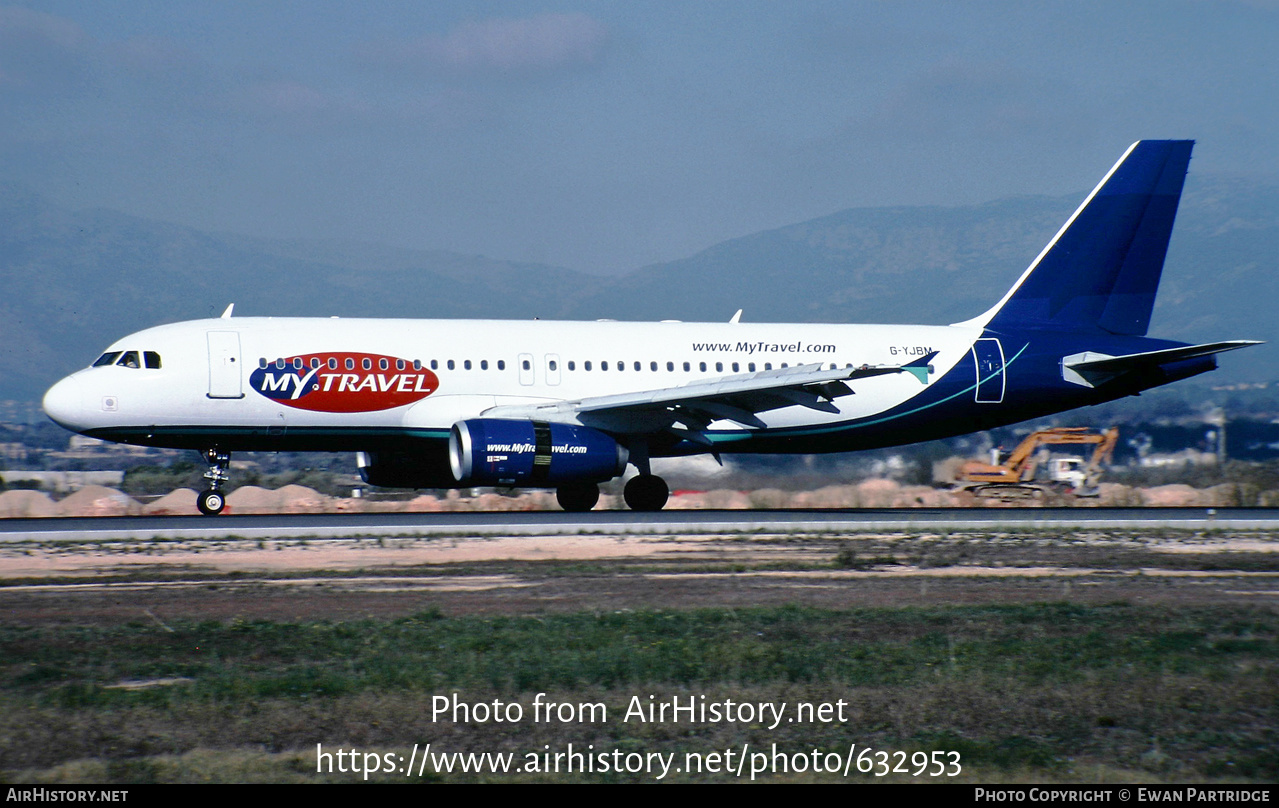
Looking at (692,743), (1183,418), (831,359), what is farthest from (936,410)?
(1183,418)

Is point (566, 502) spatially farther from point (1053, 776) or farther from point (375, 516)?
point (1053, 776)

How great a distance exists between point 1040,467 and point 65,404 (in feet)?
99.7

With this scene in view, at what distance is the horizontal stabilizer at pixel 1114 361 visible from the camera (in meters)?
25.6

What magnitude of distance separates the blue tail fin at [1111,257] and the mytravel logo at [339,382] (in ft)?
41.4

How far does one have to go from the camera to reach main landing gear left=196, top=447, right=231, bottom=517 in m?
22.6

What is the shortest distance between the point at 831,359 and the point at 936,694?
702 inches

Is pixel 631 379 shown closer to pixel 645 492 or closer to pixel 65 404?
pixel 645 492

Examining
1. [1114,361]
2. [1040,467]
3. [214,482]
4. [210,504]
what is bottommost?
[1040,467]

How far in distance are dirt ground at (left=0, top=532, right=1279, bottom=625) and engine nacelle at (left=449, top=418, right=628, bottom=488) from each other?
2.77 m

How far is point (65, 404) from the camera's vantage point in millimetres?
21562

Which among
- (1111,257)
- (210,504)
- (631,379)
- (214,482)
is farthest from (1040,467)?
(210,504)

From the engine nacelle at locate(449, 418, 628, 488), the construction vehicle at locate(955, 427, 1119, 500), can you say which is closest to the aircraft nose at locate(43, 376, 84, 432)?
the engine nacelle at locate(449, 418, 628, 488)

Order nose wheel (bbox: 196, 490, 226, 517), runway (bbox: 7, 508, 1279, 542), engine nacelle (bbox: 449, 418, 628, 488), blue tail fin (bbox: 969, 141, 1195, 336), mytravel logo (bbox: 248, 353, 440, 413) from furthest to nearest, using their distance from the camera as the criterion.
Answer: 1. blue tail fin (bbox: 969, 141, 1195, 336)
2. nose wheel (bbox: 196, 490, 226, 517)
3. mytravel logo (bbox: 248, 353, 440, 413)
4. engine nacelle (bbox: 449, 418, 628, 488)
5. runway (bbox: 7, 508, 1279, 542)

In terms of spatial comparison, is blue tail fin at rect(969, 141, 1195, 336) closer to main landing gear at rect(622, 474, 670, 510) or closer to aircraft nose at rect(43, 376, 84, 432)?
main landing gear at rect(622, 474, 670, 510)
